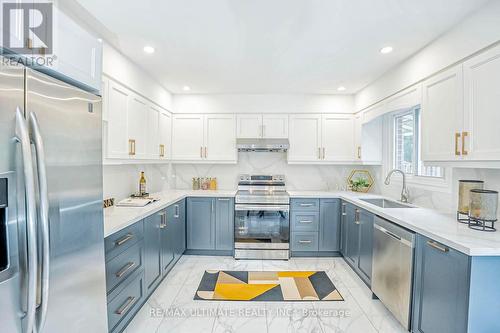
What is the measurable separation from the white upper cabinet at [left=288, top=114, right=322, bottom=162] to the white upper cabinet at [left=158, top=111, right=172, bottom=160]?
1.90m

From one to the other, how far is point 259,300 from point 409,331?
1.27 meters

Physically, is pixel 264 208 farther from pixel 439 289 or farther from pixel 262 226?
pixel 439 289

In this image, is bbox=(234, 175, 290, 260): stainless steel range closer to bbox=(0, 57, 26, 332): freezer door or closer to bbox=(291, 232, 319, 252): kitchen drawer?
bbox=(291, 232, 319, 252): kitchen drawer

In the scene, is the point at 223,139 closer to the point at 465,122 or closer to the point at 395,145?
the point at 395,145

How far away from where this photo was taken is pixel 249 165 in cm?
418

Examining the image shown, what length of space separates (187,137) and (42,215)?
121 inches

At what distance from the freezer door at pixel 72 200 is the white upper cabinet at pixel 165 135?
2.17m

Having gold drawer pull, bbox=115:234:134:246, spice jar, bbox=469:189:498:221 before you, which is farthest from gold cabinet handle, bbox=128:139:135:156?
spice jar, bbox=469:189:498:221

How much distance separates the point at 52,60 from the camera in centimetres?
109

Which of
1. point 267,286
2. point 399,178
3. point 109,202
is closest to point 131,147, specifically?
point 109,202

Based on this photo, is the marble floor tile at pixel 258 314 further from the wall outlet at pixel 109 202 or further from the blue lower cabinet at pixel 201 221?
the wall outlet at pixel 109 202

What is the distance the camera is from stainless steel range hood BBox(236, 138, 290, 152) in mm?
3758

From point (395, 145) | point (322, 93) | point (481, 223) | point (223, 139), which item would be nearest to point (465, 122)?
point (481, 223)

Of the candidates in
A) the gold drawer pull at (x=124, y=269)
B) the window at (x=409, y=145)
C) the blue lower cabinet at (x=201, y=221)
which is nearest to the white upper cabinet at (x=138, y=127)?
the blue lower cabinet at (x=201, y=221)
